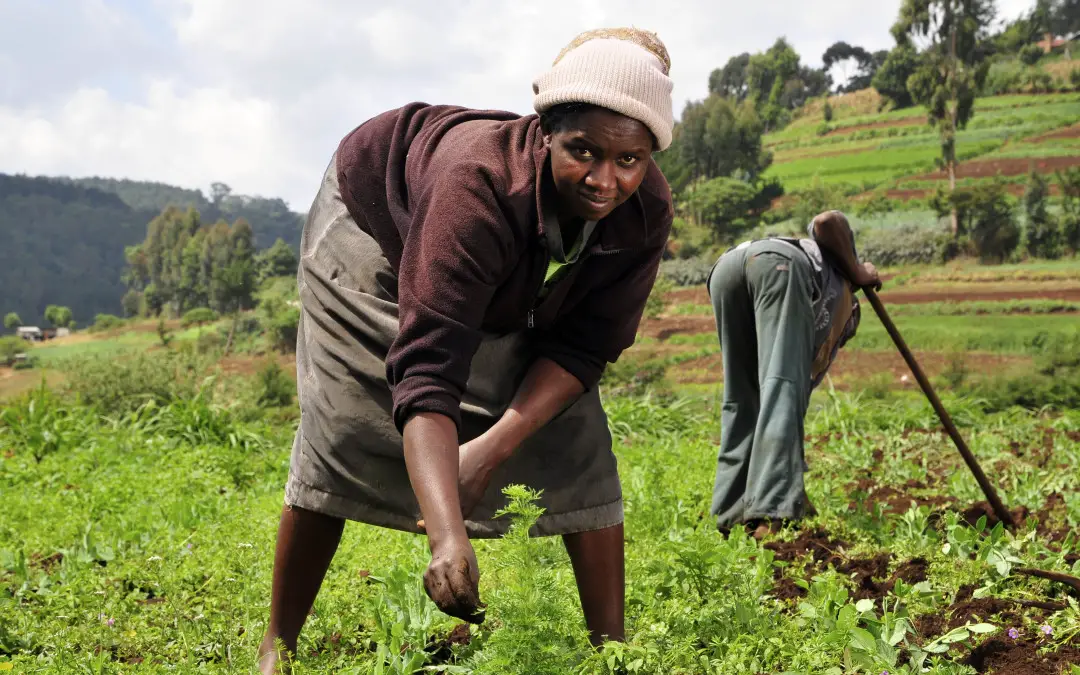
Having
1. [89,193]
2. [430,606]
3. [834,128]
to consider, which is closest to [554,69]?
[430,606]

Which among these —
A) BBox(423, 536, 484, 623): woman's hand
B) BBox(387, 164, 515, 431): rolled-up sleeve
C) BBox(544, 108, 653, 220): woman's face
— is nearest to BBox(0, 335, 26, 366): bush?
BBox(387, 164, 515, 431): rolled-up sleeve

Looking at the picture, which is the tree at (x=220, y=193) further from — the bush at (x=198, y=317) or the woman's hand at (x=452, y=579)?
the woman's hand at (x=452, y=579)

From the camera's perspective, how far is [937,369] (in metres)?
8.34

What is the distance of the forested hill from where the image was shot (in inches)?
465

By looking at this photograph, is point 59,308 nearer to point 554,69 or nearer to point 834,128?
point 834,128

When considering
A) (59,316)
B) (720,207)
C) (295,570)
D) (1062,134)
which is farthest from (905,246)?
(59,316)

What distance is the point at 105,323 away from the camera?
10695mm

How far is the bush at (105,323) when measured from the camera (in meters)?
10.6

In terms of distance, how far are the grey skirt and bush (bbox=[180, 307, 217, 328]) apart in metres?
8.25

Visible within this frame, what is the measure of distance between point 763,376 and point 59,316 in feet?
30.9

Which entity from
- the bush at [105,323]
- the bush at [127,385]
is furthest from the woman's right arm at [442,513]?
the bush at [105,323]

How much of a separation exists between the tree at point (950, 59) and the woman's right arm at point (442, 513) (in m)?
8.17

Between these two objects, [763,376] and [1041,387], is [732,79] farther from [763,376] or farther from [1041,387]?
[763,376]

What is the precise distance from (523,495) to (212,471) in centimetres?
411
